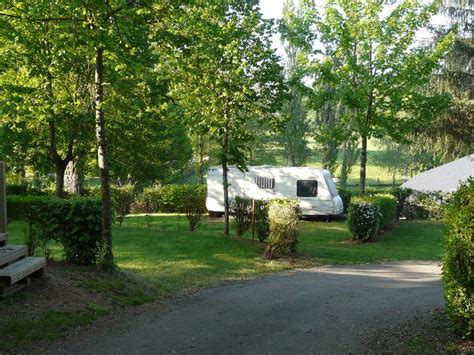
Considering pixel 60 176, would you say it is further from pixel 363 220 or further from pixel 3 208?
pixel 3 208

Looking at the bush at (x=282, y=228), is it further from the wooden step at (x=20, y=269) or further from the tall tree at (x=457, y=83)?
the tall tree at (x=457, y=83)

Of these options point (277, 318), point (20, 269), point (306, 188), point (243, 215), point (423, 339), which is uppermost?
point (306, 188)

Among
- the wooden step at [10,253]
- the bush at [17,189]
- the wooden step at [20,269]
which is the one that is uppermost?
the bush at [17,189]

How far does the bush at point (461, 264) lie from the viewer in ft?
16.1

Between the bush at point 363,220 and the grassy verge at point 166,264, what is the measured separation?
43 cm

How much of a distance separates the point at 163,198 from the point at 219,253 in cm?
1505

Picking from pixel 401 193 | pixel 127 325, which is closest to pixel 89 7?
pixel 127 325

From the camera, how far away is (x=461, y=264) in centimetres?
504

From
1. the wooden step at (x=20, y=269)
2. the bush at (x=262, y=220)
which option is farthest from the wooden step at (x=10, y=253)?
the bush at (x=262, y=220)

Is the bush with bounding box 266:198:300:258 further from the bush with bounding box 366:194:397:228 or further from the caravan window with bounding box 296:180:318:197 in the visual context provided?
the caravan window with bounding box 296:180:318:197

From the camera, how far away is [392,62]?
17.1 m

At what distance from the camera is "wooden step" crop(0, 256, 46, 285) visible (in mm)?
5891

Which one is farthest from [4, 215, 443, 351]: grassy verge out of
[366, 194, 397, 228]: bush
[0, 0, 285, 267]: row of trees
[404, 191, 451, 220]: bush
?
[404, 191, 451, 220]: bush

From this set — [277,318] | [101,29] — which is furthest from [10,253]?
[277,318]
